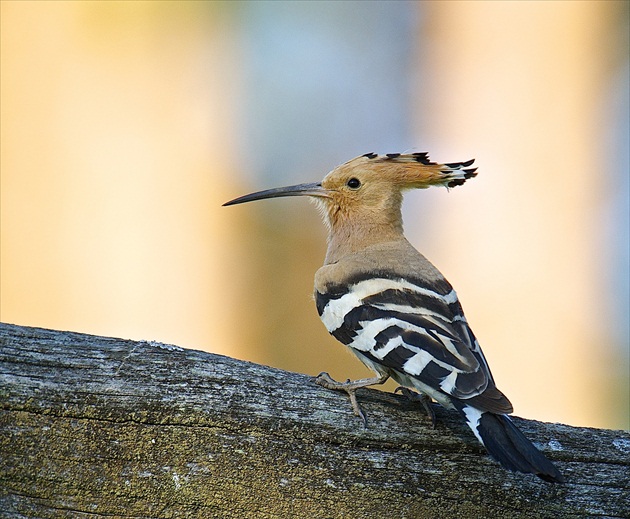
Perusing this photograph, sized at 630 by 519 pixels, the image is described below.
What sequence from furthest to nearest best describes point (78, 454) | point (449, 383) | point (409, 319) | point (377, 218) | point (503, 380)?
point (503, 380) → point (377, 218) → point (409, 319) → point (449, 383) → point (78, 454)

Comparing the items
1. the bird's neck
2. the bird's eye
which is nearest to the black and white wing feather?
the bird's neck

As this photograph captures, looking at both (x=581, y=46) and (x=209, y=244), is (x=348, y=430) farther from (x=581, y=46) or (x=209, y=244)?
(x=581, y=46)

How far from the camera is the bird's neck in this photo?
211cm

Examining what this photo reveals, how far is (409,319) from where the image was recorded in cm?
162

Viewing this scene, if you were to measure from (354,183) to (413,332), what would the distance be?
748 mm

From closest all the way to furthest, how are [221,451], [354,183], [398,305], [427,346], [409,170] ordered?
[221,451]
[427,346]
[398,305]
[409,170]
[354,183]

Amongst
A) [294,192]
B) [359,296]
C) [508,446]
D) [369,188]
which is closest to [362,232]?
[369,188]

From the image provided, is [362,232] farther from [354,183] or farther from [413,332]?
[413,332]

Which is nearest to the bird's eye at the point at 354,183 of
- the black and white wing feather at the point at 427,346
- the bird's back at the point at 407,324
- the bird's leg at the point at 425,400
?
the bird's back at the point at 407,324

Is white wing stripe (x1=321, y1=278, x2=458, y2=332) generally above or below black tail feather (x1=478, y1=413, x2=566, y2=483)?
above

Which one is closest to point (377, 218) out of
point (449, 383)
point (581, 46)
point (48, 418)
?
point (449, 383)

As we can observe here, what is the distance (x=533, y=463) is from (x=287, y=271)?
2.41 m

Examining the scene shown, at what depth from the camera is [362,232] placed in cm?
215

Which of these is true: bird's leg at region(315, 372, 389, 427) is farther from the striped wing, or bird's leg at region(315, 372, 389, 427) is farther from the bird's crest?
the bird's crest
